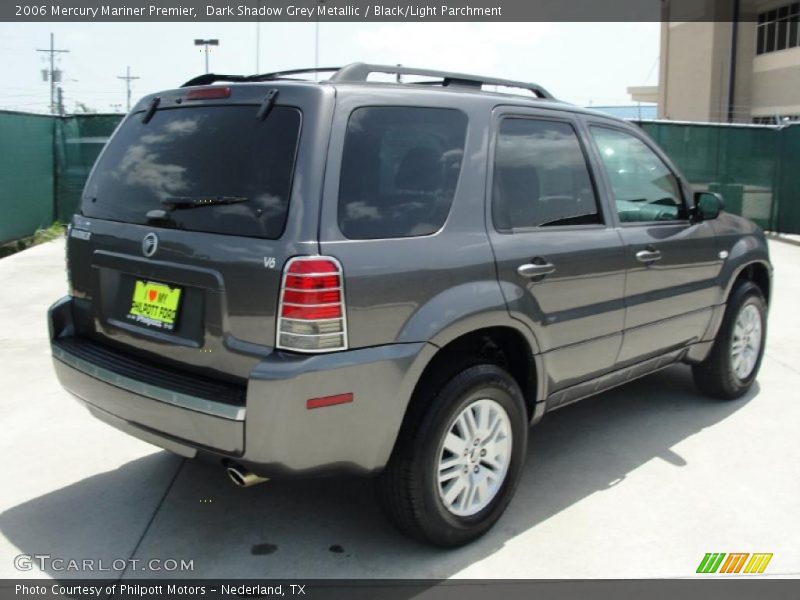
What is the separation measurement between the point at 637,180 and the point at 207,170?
8.79 feet

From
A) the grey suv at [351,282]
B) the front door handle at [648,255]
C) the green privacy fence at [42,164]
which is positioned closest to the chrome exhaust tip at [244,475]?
the grey suv at [351,282]

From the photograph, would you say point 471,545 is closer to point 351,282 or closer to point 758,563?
point 758,563

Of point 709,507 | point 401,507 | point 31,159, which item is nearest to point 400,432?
point 401,507

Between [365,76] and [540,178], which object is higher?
[365,76]

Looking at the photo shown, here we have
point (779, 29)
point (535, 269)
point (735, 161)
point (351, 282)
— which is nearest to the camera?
point (351, 282)

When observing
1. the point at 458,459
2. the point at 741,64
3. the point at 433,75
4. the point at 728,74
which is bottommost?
the point at 458,459

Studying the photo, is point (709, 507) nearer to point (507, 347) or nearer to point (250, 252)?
point (507, 347)

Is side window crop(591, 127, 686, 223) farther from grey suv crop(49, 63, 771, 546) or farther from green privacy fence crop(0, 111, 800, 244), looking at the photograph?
green privacy fence crop(0, 111, 800, 244)

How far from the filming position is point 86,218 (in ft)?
11.7

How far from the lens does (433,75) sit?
354cm

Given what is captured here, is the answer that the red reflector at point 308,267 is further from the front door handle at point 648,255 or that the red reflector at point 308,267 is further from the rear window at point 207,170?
the front door handle at point 648,255

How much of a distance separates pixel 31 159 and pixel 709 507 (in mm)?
11508

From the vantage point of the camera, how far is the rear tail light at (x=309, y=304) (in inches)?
108

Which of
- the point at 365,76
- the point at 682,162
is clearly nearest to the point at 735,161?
the point at 682,162
